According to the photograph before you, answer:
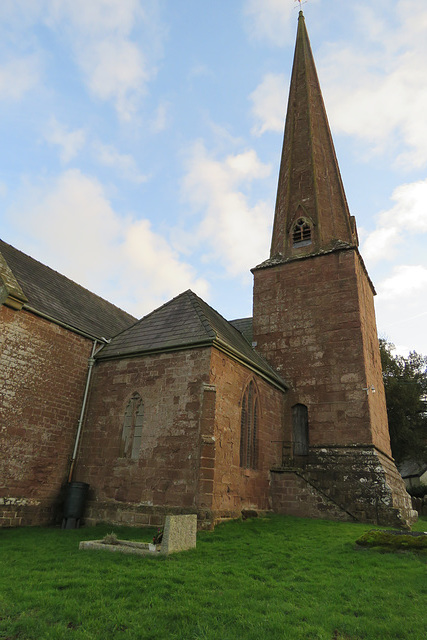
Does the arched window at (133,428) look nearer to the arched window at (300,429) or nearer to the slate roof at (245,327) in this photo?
the arched window at (300,429)

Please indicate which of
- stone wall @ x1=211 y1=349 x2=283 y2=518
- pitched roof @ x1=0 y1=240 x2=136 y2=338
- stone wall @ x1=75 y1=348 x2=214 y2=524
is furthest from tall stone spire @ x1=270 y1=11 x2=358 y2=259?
stone wall @ x1=75 y1=348 x2=214 y2=524

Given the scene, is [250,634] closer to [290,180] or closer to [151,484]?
[151,484]

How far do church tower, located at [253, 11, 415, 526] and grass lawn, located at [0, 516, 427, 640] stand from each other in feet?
16.6

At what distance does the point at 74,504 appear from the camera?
450 inches

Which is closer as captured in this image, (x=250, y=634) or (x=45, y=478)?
(x=250, y=634)

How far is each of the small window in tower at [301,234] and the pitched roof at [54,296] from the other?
29.6 ft

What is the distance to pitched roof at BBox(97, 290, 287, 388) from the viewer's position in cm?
1217

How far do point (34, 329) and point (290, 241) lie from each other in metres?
12.2

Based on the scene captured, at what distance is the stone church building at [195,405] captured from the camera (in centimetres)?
1113

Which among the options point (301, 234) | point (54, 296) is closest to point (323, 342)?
point (301, 234)

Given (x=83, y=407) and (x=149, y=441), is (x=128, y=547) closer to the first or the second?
(x=149, y=441)

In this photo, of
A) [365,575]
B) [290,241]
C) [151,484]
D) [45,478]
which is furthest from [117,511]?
[290,241]

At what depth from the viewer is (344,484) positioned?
524 inches

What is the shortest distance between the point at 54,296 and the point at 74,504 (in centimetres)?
723
